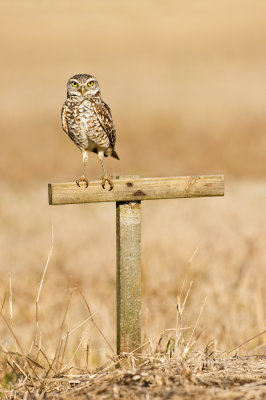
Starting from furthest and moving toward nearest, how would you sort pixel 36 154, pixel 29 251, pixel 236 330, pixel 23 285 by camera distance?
pixel 36 154 < pixel 29 251 < pixel 23 285 < pixel 236 330

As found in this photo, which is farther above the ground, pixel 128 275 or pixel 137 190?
pixel 137 190

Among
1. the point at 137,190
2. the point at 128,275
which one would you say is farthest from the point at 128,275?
the point at 137,190

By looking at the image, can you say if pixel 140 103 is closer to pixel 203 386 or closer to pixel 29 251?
pixel 29 251

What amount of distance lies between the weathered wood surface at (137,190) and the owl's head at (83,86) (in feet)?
2.87

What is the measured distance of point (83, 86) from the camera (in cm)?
544

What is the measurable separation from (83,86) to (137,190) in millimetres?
980

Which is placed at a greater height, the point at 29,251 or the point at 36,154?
the point at 36,154

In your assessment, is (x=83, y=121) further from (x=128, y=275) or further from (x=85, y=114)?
(x=128, y=275)

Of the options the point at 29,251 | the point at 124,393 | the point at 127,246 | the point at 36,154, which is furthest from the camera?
the point at 36,154

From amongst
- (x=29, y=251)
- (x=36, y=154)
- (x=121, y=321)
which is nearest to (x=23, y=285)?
(x=29, y=251)

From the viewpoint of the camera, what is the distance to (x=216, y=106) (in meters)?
21.8

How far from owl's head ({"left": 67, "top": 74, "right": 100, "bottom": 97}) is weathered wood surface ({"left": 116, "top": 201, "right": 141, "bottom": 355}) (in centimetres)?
99

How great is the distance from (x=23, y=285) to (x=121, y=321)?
4.49 m

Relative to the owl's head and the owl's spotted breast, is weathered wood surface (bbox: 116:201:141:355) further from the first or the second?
the owl's head
